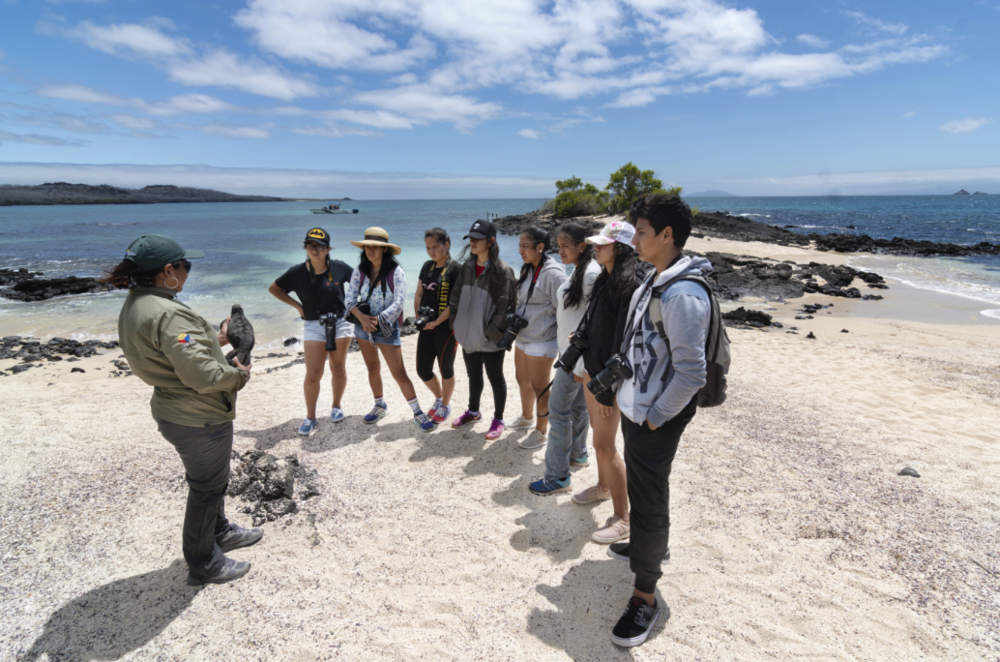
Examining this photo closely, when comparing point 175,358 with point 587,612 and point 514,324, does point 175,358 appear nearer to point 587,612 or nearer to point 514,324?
point 514,324

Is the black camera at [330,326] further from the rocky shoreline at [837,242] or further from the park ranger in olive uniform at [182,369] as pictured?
the rocky shoreline at [837,242]

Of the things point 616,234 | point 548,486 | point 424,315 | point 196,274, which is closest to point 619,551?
point 548,486

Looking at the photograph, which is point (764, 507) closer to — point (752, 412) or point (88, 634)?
point (752, 412)

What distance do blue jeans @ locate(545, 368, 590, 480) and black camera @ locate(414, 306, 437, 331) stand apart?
140 centimetres

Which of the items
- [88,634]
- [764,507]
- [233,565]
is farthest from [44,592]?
[764,507]

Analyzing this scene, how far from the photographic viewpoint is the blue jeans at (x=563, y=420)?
3471 millimetres

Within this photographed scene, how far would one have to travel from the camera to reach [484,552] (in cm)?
318

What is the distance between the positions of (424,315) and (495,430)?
1.32m

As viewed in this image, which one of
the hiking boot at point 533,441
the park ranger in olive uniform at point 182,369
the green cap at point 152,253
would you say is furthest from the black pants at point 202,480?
the hiking boot at point 533,441

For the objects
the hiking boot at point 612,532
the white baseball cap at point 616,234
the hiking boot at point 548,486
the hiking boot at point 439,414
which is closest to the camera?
the white baseball cap at point 616,234

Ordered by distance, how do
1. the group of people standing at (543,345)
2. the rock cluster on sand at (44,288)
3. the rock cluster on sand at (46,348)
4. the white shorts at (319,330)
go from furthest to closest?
the rock cluster on sand at (44,288)
the rock cluster on sand at (46,348)
the white shorts at (319,330)
the group of people standing at (543,345)

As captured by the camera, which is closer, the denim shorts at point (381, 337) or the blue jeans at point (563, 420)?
the blue jeans at point (563, 420)

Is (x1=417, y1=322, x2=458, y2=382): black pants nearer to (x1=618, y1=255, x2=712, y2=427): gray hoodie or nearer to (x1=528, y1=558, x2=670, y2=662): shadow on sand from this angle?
(x1=528, y1=558, x2=670, y2=662): shadow on sand

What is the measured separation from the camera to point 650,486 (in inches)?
90.4
